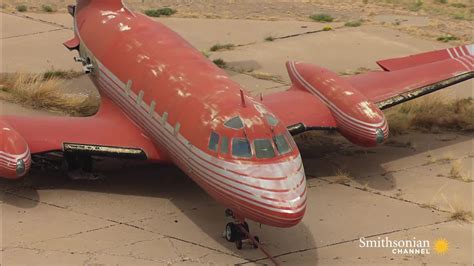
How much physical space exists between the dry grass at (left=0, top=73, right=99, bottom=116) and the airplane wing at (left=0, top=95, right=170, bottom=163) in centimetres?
434

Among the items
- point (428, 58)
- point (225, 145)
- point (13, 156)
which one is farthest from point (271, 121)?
point (428, 58)

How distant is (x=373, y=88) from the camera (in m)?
19.7

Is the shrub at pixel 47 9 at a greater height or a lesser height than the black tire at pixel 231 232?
lesser

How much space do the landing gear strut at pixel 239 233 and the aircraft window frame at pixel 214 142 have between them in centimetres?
119

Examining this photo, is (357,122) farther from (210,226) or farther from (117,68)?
(117,68)

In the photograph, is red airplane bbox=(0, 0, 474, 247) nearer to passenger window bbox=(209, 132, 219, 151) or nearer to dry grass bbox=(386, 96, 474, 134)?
passenger window bbox=(209, 132, 219, 151)

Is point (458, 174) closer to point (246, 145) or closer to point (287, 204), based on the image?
point (246, 145)

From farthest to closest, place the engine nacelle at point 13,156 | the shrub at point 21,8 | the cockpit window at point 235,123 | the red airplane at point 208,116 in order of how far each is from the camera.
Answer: the shrub at point 21,8 < the engine nacelle at point 13,156 < the cockpit window at point 235,123 < the red airplane at point 208,116

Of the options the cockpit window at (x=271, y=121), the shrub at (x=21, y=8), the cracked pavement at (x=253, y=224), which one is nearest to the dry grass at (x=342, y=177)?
the cracked pavement at (x=253, y=224)

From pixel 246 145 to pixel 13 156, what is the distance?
183 inches

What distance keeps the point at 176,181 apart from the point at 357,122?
13.6 ft

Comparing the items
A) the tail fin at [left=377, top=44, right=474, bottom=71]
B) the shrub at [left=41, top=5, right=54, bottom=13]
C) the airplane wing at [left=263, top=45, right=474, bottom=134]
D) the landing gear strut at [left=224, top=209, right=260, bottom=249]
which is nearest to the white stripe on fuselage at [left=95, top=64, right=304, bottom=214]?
the landing gear strut at [left=224, top=209, right=260, bottom=249]

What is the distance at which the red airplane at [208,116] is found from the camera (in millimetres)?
13594

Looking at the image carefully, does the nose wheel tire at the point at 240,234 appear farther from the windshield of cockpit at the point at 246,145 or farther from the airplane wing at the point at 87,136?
the airplane wing at the point at 87,136
